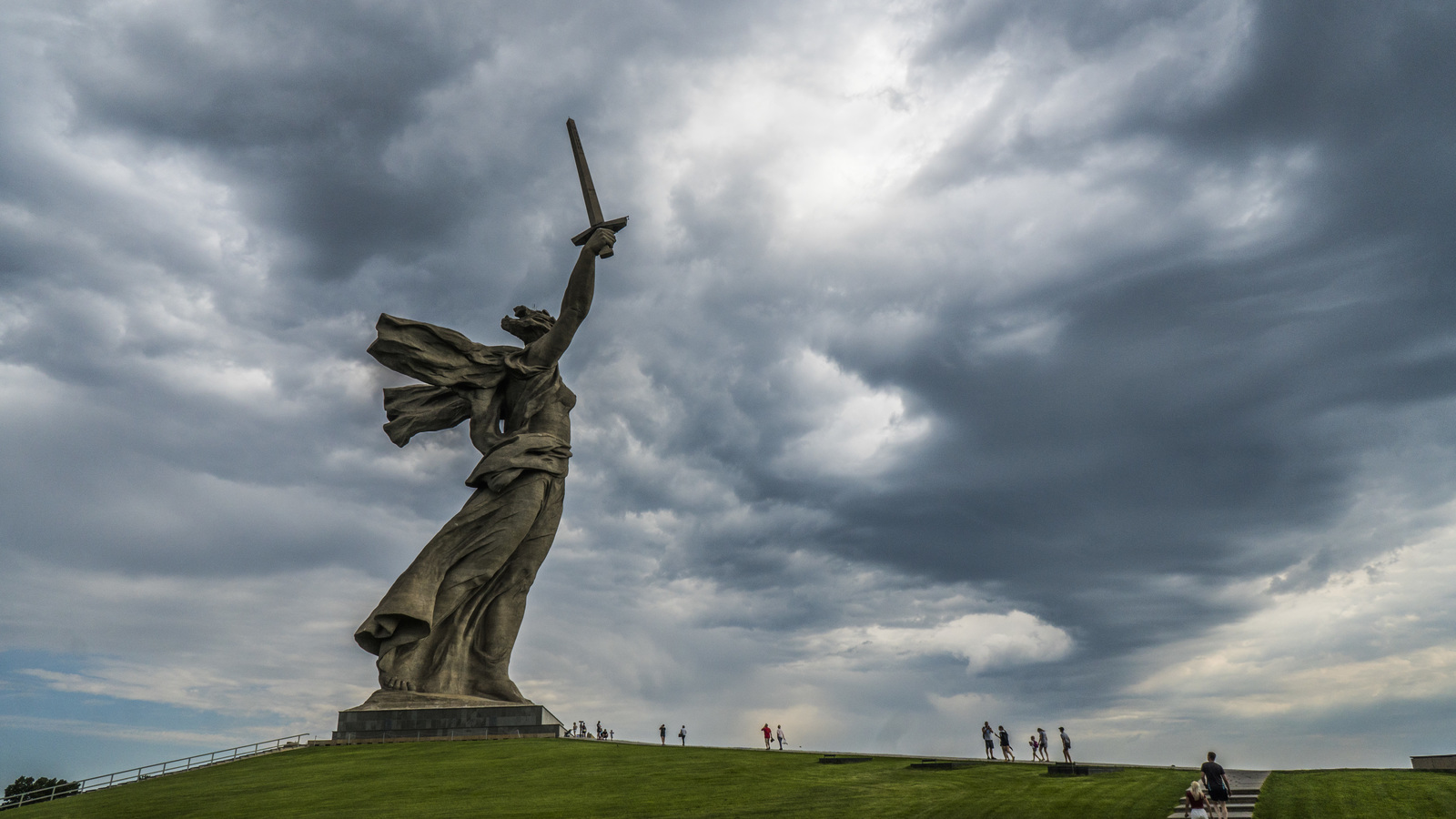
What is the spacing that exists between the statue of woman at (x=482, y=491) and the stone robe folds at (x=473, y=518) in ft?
0.09

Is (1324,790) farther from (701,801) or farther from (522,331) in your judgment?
(522,331)

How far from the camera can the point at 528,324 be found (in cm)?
2552

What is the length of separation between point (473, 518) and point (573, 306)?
6.57 metres

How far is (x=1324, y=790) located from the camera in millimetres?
15047

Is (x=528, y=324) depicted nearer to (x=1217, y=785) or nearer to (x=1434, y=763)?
(x=1217, y=785)

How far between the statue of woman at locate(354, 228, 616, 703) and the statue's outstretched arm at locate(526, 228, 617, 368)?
33mm

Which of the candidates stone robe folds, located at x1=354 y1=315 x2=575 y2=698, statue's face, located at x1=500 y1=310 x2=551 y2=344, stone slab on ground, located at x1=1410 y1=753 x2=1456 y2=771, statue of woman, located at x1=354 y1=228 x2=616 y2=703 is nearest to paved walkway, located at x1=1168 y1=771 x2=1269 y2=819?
stone slab on ground, located at x1=1410 y1=753 x2=1456 y2=771

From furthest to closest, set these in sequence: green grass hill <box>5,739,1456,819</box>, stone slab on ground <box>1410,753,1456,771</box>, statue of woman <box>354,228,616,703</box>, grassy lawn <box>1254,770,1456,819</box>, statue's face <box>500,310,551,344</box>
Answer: statue's face <box>500,310,551,344</box>
statue of woman <box>354,228,616,703</box>
stone slab on ground <box>1410,753,1456,771</box>
green grass hill <box>5,739,1456,819</box>
grassy lawn <box>1254,770,1456,819</box>

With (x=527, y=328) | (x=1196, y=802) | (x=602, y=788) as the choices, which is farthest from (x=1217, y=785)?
(x=527, y=328)

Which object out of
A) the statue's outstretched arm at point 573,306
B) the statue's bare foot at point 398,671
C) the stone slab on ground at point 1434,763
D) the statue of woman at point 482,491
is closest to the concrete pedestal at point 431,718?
the statue's bare foot at point 398,671

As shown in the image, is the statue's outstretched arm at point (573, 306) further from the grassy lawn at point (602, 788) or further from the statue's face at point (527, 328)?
the grassy lawn at point (602, 788)

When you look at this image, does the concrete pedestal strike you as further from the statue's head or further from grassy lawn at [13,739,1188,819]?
the statue's head

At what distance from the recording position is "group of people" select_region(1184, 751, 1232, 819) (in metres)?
11.4

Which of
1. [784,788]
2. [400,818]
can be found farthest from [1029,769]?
[400,818]
